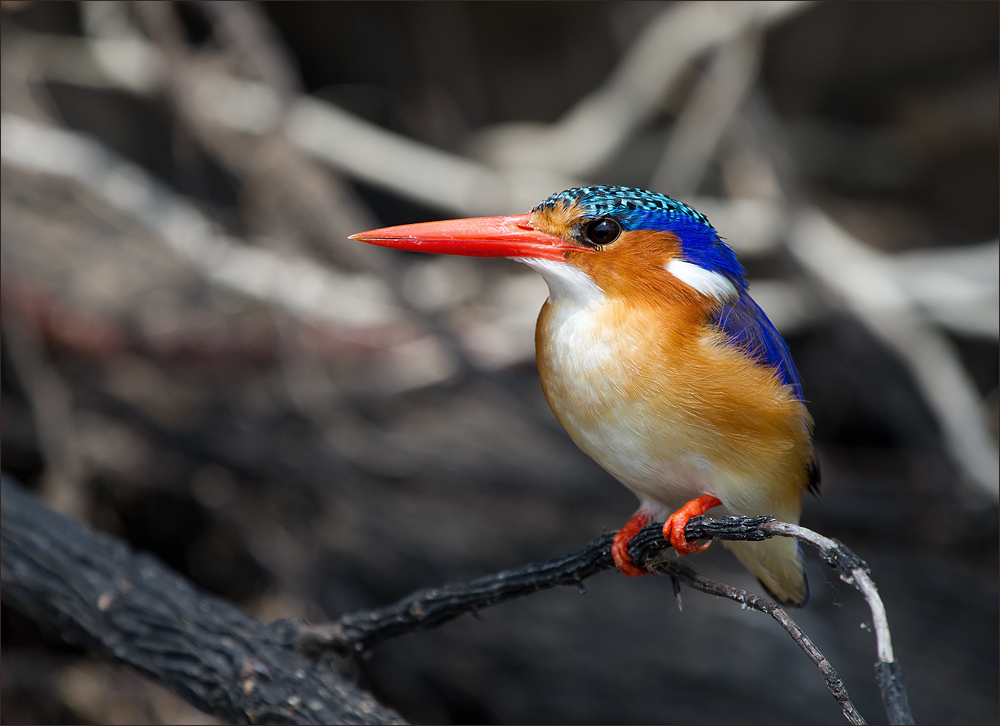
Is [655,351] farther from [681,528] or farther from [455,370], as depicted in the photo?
[455,370]

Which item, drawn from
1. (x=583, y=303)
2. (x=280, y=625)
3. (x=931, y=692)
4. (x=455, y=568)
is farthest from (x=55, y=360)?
(x=931, y=692)

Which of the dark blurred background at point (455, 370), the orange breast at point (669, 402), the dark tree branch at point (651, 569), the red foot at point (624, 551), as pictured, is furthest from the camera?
the dark blurred background at point (455, 370)

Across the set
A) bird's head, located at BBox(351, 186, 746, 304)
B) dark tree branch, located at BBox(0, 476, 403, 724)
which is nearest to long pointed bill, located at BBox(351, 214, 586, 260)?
bird's head, located at BBox(351, 186, 746, 304)

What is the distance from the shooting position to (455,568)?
3031 millimetres

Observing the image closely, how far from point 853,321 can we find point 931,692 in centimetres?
131

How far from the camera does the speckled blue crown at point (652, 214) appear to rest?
112cm

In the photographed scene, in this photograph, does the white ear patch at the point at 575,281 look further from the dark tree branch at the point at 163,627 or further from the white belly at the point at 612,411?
the dark tree branch at the point at 163,627

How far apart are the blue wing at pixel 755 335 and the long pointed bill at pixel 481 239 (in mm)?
232

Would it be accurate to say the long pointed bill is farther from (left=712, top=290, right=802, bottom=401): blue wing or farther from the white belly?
(left=712, top=290, right=802, bottom=401): blue wing

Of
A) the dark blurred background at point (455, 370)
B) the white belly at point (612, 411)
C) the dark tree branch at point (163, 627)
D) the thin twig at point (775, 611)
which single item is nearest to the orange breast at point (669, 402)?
the white belly at point (612, 411)

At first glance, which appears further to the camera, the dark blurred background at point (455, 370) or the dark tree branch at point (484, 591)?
the dark blurred background at point (455, 370)

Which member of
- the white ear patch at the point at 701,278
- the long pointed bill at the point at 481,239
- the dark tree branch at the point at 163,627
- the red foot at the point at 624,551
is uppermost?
the white ear patch at the point at 701,278

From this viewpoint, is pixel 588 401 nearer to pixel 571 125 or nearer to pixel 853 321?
pixel 853 321

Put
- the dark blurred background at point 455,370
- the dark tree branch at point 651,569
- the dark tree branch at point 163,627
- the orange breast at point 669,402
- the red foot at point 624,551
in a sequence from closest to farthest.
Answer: the dark tree branch at point 651,569, the orange breast at point 669,402, the red foot at point 624,551, the dark tree branch at point 163,627, the dark blurred background at point 455,370
